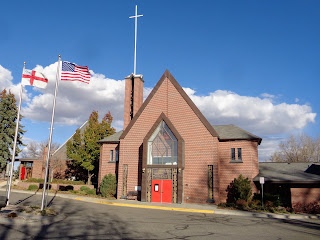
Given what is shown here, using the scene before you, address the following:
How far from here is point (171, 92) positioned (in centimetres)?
2969

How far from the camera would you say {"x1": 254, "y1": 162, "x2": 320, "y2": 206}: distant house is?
23.2 metres

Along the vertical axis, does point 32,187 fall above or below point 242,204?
above

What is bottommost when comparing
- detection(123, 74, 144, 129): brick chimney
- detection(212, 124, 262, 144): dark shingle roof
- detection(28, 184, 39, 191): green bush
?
detection(28, 184, 39, 191): green bush

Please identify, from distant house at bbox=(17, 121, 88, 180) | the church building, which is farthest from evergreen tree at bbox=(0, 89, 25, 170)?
the church building

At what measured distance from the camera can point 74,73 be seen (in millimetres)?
18375

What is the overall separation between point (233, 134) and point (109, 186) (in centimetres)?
1488

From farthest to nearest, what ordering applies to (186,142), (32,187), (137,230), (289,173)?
(32,187)
(186,142)
(289,173)
(137,230)

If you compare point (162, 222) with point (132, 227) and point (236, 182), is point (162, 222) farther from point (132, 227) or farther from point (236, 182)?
point (236, 182)

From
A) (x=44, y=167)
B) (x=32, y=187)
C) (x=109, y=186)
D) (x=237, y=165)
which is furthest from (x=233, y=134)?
(x=44, y=167)

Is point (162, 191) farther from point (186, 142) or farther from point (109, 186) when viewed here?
point (109, 186)

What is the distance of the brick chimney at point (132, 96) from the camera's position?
3412cm

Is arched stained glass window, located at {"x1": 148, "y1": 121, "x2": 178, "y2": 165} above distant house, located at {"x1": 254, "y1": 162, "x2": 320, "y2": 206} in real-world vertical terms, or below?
above

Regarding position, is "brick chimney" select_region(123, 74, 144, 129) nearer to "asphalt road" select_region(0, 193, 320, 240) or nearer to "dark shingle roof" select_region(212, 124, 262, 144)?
"dark shingle roof" select_region(212, 124, 262, 144)

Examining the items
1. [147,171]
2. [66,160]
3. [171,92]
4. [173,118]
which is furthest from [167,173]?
[66,160]
